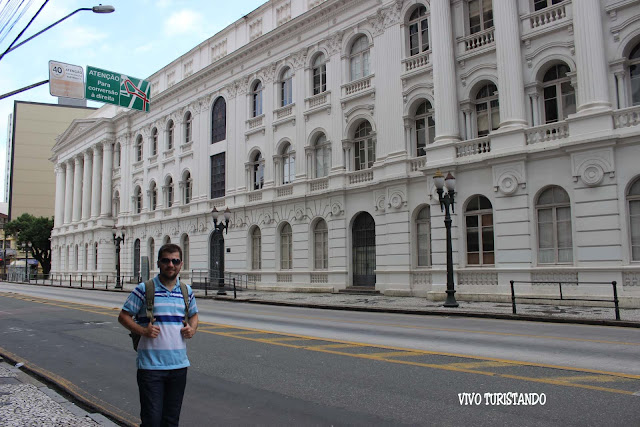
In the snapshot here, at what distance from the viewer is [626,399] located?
20.7ft

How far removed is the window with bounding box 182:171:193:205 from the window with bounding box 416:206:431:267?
23072mm

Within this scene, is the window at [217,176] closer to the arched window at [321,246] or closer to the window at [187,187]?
the window at [187,187]

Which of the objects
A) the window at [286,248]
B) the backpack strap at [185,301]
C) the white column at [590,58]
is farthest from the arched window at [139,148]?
the backpack strap at [185,301]

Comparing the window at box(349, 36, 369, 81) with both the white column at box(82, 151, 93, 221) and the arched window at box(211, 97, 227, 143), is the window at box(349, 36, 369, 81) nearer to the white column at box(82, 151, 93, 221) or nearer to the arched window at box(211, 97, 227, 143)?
the arched window at box(211, 97, 227, 143)

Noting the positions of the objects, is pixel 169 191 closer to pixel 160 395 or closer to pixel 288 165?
pixel 288 165

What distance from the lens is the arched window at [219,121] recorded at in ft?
125

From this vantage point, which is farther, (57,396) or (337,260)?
(337,260)

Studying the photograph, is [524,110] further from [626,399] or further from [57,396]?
[57,396]

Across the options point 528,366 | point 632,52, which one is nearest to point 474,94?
point 632,52

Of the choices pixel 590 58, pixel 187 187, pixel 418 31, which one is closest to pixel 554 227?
pixel 590 58

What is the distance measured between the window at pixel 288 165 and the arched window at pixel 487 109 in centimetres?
1236

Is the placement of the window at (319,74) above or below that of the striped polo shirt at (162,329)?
above

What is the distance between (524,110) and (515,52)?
2424 millimetres

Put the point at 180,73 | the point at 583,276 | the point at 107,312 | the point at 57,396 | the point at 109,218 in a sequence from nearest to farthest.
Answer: the point at 57,396 < the point at 583,276 < the point at 107,312 < the point at 180,73 < the point at 109,218
